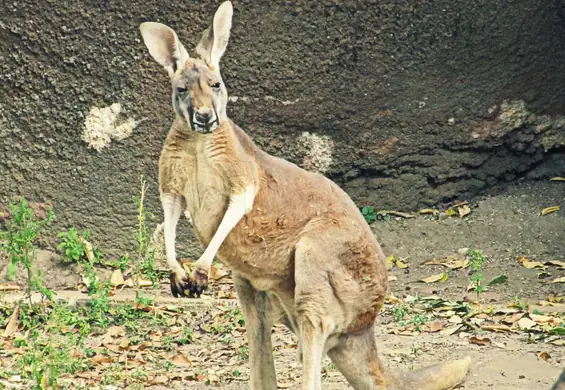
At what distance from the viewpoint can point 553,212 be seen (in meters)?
7.90

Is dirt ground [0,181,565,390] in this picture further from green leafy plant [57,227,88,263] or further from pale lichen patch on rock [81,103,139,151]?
pale lichen patch on rock [81,103,139,151]

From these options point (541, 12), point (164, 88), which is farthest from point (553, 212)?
point (164, 88)

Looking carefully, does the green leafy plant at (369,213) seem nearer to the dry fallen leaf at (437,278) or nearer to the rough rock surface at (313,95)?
the rough rock surface at (313,95)

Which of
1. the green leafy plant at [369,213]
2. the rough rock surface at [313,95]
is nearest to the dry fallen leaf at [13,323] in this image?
the rough rock surface at [313,95]

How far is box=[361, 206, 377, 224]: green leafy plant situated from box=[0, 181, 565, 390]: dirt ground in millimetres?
50

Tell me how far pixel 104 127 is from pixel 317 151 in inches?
60.8

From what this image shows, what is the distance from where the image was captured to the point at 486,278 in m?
7.17

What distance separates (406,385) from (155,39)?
204 centimetres

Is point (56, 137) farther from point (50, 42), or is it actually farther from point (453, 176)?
point (453, 176)

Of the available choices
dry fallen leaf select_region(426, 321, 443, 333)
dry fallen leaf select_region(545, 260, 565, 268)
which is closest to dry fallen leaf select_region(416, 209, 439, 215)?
dry fallen leaf select_region(545, 260, 565, 268)

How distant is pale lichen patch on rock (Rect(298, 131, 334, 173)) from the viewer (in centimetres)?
775

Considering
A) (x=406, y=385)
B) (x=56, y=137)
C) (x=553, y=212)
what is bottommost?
(x=406, y=385)

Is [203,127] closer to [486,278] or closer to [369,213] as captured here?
[486,278]

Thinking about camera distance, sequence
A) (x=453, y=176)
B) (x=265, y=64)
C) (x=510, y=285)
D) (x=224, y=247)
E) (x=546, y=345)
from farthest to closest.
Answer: (x=453, y=176) < (x=265, y=64) < (x=510, y=285) < (x=546, y=345) < (x=224, y=247)
